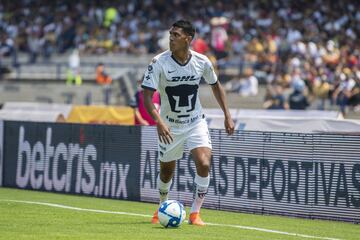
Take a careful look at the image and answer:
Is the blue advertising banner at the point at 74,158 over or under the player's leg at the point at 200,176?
under

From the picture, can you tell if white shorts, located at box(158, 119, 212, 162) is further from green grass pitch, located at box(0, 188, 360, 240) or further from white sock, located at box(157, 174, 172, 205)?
green grass pitch, located at box(0, 188, 360, 240)

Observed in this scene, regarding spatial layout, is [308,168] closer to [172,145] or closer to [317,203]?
[317,203]

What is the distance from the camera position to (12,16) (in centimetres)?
4369

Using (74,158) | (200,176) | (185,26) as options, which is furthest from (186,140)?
(74,158)

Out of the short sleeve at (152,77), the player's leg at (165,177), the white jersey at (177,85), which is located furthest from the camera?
the player's leg at (165,177)

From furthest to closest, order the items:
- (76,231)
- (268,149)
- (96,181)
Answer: (96,181) < (268,149) < (76,231)

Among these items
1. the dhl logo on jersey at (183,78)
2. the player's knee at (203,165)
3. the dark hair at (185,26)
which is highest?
the dark hair at (185,26)

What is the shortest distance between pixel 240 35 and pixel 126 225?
23067 mm

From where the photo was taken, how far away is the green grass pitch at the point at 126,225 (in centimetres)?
1110

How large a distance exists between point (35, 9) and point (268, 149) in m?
30.7

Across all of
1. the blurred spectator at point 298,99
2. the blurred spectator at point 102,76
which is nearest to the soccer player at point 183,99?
the blurred spectator at point 298,99

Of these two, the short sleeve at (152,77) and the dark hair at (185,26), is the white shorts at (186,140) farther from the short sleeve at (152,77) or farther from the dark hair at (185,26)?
the dark hair at (185,26)

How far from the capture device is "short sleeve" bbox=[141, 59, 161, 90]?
475 inches

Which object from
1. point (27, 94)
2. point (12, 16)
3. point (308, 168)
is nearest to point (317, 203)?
point (308, 168)
